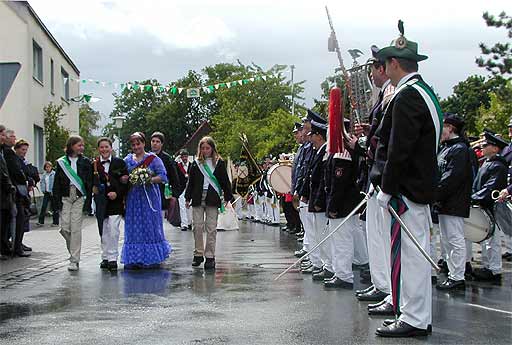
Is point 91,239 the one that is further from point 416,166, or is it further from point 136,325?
point 416,166

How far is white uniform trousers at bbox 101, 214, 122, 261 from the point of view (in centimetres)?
1132

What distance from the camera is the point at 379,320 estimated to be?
6848 mm

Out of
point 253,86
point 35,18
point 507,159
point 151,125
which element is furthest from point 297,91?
point 507,159

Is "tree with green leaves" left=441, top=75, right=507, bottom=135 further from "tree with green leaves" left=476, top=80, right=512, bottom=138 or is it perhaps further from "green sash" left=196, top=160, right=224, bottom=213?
"green sash" left=196, top=160, right=224, bottom=213

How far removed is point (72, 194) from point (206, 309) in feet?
15.2

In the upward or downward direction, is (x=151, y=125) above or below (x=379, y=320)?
above

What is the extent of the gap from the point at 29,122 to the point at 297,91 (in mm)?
39203

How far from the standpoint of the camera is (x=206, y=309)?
7.57 m

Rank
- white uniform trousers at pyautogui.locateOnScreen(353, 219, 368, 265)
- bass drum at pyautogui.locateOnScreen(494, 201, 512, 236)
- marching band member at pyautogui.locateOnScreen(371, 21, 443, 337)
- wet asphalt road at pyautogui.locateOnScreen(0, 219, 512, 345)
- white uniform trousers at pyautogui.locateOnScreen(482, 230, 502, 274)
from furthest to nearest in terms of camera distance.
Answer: white uniform trousers at pyautogui.locateOnScreen(353, 219, 368, 265)
bass drum at pyautogui.locateOnScreen(494, 201, 512, 236)
white uniform trousers at pyautogui.locateOnScreen(482, 230, 502, 274)
wet asphalt road at pyautogui.locateOnScreen(0, 219, 512, 345)
marching band member at pyautogui.locateOnScreen(371, 21, 443, 337)

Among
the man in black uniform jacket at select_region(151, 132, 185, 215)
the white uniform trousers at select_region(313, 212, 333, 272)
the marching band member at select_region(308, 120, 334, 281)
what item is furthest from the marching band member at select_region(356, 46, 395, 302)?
the man in black uniform jacket at select_region(151, 132, 185, 215)

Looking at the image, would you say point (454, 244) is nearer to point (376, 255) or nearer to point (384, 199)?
point (376, 255)

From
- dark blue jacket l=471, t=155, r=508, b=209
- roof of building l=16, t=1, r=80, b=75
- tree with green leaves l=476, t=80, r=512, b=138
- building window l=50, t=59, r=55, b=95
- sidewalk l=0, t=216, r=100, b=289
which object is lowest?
sidewalk l=0, t=216, r=100, b=289

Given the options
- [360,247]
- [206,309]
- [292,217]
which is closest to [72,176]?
[360,247]

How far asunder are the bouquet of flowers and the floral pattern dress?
0.13 meters
